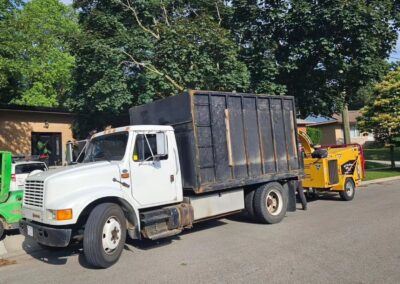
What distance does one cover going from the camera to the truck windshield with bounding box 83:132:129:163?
7.80 m

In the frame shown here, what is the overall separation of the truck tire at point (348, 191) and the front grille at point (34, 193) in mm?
9205

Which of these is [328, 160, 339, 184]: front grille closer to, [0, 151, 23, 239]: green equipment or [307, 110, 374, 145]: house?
[0, 151, 23, 239]: green equipment

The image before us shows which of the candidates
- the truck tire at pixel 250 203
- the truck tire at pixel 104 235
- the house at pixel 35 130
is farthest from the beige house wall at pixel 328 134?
the truck tire at pixel 104 235

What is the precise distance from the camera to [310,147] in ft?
43.9

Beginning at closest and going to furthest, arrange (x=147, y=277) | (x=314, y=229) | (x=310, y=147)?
Answer: (x=147, y=277) < (x=314, y=229) < (x=310, y=147)

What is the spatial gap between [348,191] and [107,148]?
8216 millimetres

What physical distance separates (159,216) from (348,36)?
34.2 ft

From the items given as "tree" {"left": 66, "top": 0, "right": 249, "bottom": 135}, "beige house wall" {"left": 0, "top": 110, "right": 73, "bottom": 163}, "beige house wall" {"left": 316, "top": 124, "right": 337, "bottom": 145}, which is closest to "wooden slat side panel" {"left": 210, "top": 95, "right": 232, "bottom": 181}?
"tree" {"left": 66, "top": 0, "right": 249, "bottom": 135}

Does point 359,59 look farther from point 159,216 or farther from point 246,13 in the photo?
point 159,216

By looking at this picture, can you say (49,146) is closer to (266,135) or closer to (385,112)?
(266,135)

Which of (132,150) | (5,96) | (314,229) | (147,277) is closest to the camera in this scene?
(147,277)

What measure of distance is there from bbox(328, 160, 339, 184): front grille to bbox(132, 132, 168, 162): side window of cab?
264 inches

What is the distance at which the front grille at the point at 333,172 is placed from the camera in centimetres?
1279

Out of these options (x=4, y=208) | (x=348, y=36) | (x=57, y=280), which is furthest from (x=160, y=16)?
(x=57, y=280)
